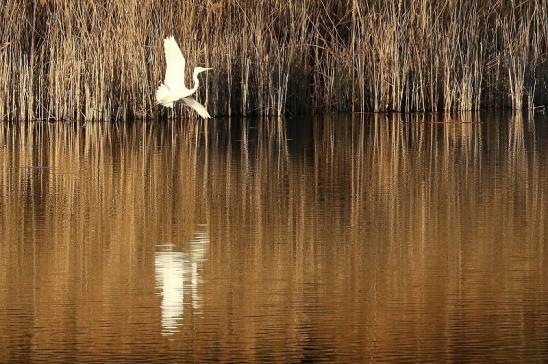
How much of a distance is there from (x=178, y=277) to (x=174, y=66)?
18.2 feet

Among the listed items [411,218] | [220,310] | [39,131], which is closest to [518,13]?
[39,131]

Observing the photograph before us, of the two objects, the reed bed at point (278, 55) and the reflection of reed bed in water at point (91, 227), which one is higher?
the reed bed at point (278, 55)

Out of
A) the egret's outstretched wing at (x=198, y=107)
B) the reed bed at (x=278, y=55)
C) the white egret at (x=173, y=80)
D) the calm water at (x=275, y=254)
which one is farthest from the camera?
the reed bed at (x=278, y=55)

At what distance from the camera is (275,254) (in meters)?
6.86

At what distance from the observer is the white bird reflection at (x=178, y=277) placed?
18.6 ft

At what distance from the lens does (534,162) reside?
1060cm

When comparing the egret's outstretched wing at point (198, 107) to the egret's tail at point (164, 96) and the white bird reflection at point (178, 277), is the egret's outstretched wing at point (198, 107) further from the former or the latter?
the white bird reflection at point (178, 277)

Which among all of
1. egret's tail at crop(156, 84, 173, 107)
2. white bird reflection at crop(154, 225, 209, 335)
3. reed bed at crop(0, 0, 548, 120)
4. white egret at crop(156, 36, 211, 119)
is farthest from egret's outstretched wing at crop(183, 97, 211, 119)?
white bird reflection at crop(154, 225, 209, 335)

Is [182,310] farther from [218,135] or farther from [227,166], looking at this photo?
[218,135]

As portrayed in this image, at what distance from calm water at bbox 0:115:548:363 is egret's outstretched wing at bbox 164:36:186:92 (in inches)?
23.8

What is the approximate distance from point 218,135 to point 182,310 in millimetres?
7749

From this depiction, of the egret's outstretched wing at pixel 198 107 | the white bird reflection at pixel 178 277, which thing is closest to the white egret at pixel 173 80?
the egret's outstretched wing at pixel 198 107

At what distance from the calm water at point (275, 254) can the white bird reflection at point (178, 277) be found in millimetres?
14

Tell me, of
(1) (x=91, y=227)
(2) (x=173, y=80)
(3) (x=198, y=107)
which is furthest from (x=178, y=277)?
(2) (x=173, y=80)
